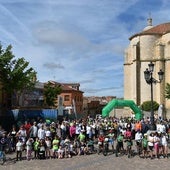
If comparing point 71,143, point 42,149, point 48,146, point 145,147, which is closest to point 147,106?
point 71,143

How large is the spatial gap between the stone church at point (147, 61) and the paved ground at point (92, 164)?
5403cm

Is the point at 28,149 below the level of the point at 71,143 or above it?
below

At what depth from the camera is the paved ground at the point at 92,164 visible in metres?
18.5

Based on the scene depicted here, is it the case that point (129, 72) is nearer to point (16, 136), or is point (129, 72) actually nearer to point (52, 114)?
point (52, 114)

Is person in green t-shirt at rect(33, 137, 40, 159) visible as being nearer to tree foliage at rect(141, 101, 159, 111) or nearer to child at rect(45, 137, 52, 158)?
child at rect(45, 137, 52, 158)

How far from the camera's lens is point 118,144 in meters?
22.3

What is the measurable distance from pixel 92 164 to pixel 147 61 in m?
59.6

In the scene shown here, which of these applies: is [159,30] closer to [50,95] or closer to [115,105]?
[50,95]

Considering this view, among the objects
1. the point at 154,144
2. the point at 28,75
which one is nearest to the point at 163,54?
the point at 28,75

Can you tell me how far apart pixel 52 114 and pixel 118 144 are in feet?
58.8

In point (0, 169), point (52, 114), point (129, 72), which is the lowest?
point (0, 169)

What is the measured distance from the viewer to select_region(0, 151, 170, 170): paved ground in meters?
18.5

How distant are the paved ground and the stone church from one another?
177ft

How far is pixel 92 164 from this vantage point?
19.4 metres
